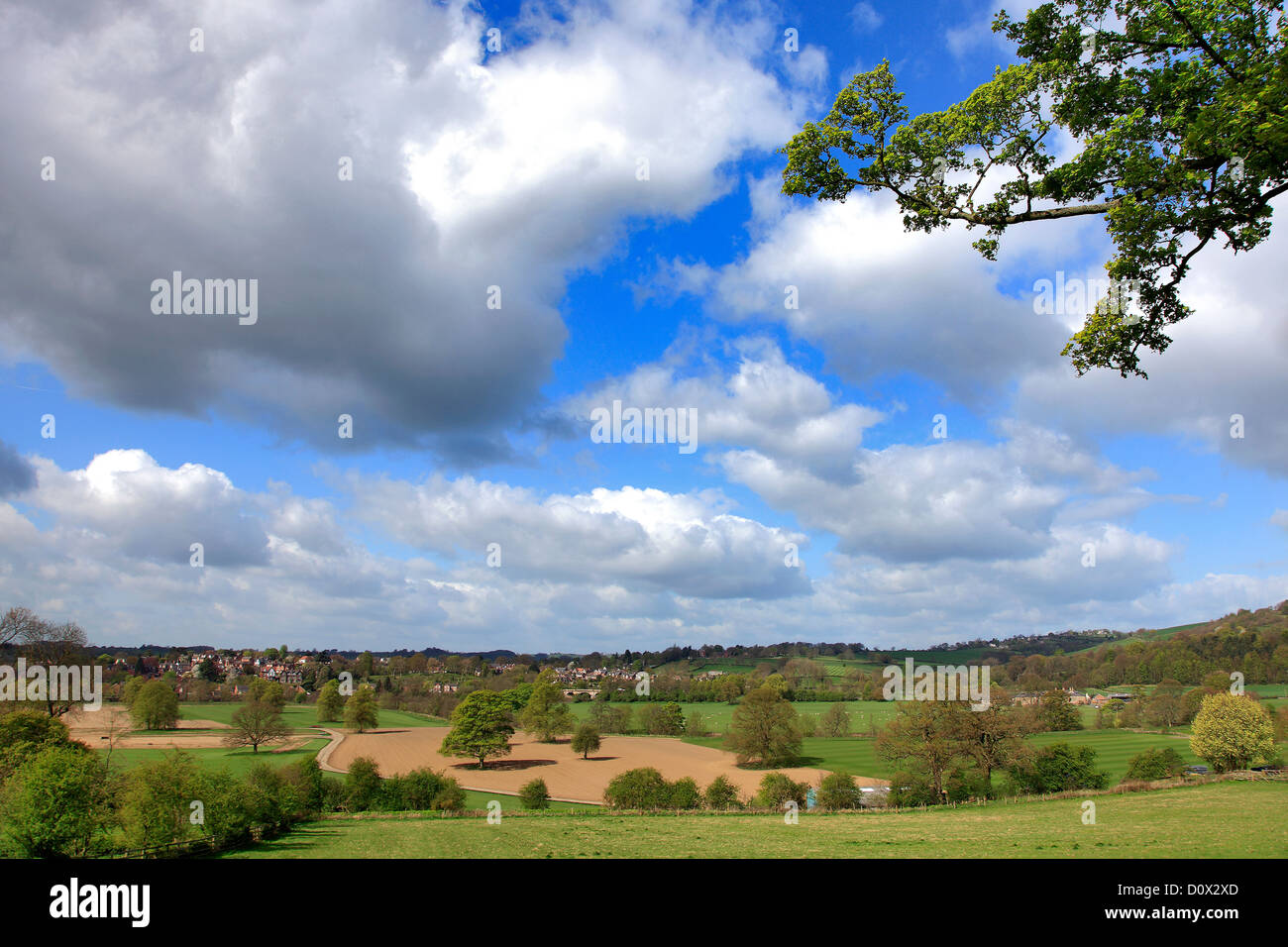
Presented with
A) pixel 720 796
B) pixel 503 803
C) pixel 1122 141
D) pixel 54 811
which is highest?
pixel 1122 141

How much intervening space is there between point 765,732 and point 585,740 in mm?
22526

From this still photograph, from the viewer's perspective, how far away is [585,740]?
78250 millimetres

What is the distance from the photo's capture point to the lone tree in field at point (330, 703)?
97375 millimetres

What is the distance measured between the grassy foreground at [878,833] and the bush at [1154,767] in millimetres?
9058

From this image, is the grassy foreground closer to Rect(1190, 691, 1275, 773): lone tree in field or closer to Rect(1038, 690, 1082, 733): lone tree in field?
Rect(1190, 691, 1275, 773): lone tree in field

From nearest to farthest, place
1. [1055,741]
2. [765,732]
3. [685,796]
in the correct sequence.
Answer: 1. [685,796]
2. [765,732]
3. [1055,741]

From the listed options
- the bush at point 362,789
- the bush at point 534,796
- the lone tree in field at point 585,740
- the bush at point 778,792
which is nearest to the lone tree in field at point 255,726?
the lone tree in field at point 585,740

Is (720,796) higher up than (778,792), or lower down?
lower down

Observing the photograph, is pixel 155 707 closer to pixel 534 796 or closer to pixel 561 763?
pixel 561 763

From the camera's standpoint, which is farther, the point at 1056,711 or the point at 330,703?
the point at 330,703

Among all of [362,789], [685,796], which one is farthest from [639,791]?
[362,789]

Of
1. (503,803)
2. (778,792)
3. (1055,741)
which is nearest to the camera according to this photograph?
(778,792)
